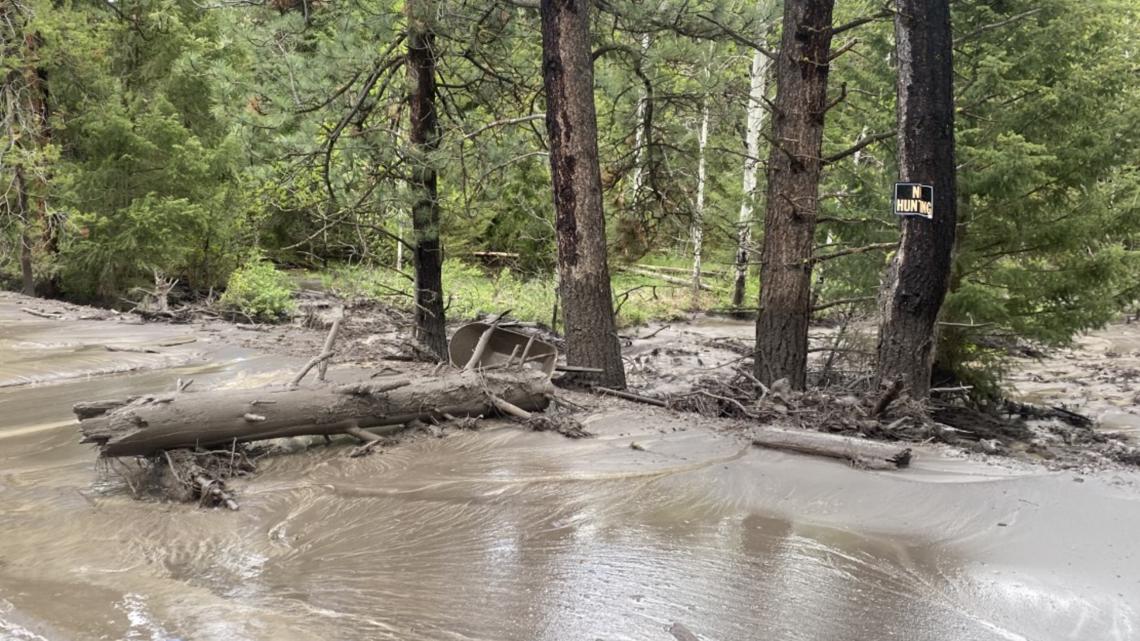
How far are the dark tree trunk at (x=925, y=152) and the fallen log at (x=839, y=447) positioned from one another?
4.64 ft

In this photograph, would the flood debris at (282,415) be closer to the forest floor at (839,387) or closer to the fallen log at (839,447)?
the forest floor at (839,387)

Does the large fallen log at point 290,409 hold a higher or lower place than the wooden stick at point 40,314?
lower

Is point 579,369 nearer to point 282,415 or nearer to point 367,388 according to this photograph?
point 367,388

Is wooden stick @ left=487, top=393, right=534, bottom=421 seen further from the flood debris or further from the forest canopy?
the forest canopy

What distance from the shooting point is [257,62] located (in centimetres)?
877

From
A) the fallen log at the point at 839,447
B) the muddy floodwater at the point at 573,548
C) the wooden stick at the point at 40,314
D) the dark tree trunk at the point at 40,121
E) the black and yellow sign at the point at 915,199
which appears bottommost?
the muddy floodwater at the point at 573,548

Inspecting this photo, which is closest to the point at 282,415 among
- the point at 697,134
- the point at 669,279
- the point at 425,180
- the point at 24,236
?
the point at 425,180

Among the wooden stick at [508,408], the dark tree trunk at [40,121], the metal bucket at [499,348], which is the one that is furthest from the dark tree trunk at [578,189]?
the dark tree trunk at [40,121]

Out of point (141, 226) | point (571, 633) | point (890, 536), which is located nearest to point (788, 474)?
point (890, 536)

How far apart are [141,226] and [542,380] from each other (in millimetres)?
13226

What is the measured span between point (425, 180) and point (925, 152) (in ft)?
18.2

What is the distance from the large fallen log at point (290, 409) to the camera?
15.4ft

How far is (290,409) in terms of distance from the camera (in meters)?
5.30

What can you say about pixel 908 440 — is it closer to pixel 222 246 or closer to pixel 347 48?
pixel 347 48
